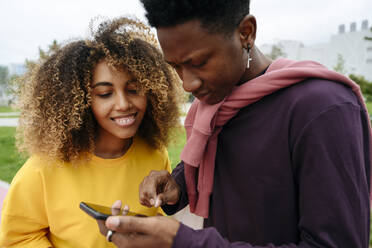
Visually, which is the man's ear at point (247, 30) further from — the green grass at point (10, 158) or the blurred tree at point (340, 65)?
the blurred tree at point (340, 65)

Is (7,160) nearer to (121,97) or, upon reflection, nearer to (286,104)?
(121,97)

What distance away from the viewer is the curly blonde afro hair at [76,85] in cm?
187

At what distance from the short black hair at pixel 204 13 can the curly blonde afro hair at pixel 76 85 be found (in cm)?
70

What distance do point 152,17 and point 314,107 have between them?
2.64 feet

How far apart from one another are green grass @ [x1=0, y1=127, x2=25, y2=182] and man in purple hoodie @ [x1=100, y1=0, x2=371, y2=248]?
439cm

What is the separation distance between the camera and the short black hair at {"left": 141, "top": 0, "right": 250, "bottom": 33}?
1179 mm

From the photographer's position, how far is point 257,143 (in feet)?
4.18

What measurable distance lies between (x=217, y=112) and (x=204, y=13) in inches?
18.8

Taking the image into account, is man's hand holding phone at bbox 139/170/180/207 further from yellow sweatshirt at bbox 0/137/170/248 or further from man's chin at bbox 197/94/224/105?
man's chin at bbox 197/94/224/105

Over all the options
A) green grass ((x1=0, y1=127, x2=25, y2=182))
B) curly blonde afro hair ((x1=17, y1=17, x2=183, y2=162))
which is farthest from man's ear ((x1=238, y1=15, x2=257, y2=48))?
green grass ((x1=0, y1=127, x2=25, y2=182))

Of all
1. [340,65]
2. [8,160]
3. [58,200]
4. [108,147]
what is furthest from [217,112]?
[340,65]

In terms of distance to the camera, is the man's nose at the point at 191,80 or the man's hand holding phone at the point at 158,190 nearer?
the man's nose at the point at 191,80

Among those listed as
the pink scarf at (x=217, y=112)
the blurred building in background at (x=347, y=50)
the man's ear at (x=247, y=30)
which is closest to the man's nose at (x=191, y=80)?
the pink scarf at (x=217, y=112)

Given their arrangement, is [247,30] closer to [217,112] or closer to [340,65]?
[217,112]
